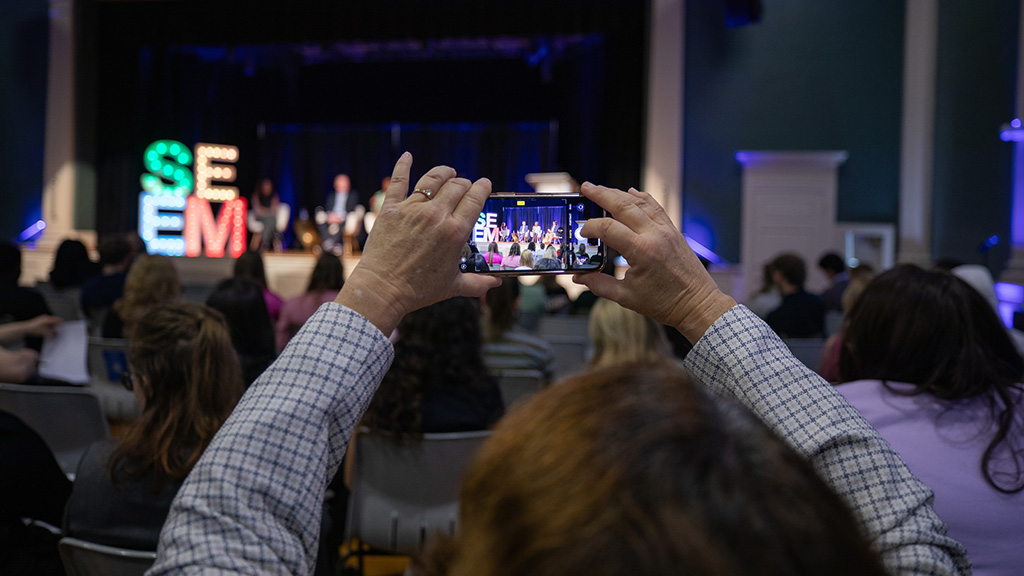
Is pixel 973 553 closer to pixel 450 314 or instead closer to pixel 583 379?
pixel 583 379

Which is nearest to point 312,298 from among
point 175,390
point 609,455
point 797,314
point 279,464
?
point 175,390

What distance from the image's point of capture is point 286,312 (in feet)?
12.1

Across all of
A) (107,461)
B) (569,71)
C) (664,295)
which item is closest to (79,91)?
(569,71)

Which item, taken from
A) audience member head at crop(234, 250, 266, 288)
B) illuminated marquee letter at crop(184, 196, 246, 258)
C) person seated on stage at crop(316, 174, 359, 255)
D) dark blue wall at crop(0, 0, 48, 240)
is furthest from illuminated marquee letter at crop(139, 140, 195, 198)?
audience member head at crop(234, 250, 266, 288)

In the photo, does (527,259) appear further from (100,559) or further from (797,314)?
(797,314)

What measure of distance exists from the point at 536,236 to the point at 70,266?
5377mm

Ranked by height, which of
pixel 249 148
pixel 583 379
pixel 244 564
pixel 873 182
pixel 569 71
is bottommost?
pixel 244 564

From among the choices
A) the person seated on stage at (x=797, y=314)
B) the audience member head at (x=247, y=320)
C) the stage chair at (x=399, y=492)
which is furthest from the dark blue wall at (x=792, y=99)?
the stage chair at (x=399, y=492)

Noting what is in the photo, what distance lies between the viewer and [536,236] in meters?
1.00

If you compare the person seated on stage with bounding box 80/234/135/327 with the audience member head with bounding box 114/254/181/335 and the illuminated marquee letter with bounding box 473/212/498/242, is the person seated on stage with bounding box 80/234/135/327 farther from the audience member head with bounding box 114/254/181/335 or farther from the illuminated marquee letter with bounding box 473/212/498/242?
the illuminated marquee letter with bounding box 473/212/498/242

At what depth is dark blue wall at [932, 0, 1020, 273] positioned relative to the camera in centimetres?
740

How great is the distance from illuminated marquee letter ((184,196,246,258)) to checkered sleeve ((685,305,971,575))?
11.0 m

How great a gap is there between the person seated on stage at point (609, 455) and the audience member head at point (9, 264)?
370cm

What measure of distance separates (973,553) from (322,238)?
10706mm
